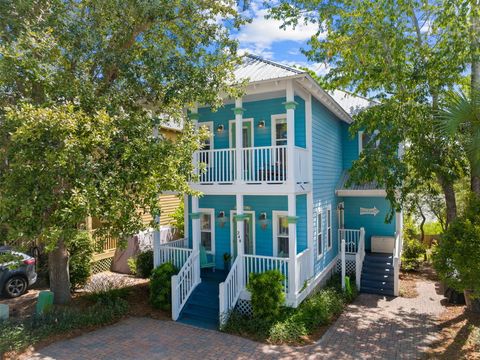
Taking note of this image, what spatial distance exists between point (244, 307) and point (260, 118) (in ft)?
21.0

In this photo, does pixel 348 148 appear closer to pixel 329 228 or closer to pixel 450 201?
pixel 329 228

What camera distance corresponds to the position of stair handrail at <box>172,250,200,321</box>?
10008 mm

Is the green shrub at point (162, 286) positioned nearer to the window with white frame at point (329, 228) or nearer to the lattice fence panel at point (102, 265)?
the lattice fence panel at point (102, 265)

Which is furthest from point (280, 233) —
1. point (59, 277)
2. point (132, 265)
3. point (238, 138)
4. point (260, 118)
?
point (59, 277)

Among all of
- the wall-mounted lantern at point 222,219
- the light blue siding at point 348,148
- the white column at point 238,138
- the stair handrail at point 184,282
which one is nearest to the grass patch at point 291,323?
the stair handrail at point 184,282

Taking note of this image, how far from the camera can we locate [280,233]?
1194 centimetres

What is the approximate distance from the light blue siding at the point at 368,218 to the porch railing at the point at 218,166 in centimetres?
771

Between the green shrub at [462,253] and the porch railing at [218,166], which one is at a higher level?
the porch railing at [218,166]

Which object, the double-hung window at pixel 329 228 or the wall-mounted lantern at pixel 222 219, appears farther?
the double-hung window at pixel 329 228

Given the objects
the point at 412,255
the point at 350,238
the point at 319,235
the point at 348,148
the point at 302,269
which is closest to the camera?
the point at 302,269

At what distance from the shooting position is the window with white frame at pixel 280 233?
38.9ft

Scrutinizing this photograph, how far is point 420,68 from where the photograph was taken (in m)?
10.7

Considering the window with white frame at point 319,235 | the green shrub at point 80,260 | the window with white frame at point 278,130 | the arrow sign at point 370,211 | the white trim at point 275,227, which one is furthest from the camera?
the arrow sign at point 370,211

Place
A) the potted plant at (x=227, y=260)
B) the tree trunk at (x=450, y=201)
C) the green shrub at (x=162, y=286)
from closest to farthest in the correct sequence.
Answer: the green shrub at (x=162, y=286) < the tree trunk at (x=450, y=201) < the potted plant at (x=227, y=260)
